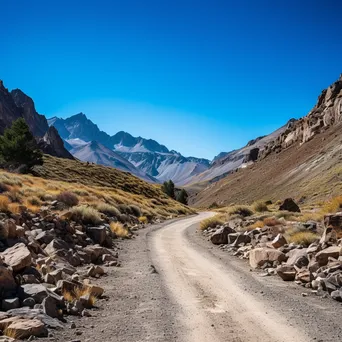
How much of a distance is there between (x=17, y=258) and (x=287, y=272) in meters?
8.75

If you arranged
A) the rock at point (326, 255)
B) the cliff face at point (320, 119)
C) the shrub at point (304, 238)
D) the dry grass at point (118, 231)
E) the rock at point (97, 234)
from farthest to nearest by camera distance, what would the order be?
the cliff face at point (320, 119)
the dry grass at point (118, 231)
the rock at point (97, 234)
the shrub at point (304, 238)
the rock at point (326, 255)

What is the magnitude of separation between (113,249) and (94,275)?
591 cm

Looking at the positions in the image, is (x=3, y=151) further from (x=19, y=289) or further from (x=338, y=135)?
(x=338, y=135)

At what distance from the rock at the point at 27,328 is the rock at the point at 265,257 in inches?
383

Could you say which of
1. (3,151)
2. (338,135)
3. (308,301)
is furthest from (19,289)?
(338,135)

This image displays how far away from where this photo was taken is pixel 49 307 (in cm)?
723

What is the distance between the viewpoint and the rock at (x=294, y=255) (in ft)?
41.3

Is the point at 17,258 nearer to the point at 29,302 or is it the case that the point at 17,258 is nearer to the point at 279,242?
the point at 29,302

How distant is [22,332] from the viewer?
6.02 m

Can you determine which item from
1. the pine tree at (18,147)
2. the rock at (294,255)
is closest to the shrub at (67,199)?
the rock at (294,255)

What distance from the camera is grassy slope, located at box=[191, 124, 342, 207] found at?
218 feet

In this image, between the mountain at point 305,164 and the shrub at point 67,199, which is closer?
the shrub at point 67,199

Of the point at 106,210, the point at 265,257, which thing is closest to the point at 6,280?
the point at 265,257

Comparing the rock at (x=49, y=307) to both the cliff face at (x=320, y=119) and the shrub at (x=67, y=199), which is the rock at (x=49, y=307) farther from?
the cliff face at (x=320, y=119)
